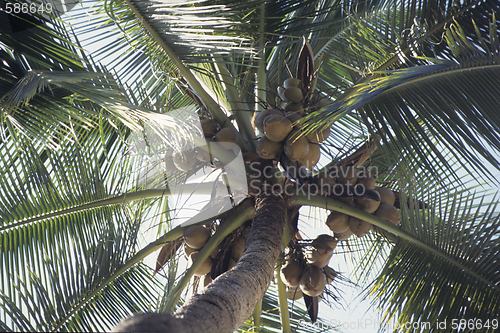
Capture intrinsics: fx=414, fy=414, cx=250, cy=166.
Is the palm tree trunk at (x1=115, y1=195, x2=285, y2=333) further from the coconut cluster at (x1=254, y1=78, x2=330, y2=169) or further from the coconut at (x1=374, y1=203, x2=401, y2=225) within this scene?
the coconut at (x1=374, y1=203, x2=401, y2=225)

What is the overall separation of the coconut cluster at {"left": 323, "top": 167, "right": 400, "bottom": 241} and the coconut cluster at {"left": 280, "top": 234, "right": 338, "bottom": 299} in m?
0.12

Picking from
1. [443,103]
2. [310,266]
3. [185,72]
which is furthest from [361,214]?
[185,72]

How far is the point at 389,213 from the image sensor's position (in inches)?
100

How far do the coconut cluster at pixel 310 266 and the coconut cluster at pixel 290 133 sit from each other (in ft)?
1.91

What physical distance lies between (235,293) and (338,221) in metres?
1.27

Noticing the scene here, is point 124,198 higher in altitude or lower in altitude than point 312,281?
higher

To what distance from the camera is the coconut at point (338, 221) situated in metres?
2.62

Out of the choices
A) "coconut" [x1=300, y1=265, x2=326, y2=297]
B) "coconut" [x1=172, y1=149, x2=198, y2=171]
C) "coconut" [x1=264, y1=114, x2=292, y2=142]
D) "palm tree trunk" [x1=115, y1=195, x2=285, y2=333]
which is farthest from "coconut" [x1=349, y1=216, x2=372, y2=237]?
"coconut" [x1=172, y1=149, x2=198, y2=171]

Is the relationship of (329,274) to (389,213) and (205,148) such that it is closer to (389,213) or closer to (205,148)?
(389,213)

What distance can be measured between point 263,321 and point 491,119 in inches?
101

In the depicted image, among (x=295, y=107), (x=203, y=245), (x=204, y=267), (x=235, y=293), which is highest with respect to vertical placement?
(x=295, y=107)

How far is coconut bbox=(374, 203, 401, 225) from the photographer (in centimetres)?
255

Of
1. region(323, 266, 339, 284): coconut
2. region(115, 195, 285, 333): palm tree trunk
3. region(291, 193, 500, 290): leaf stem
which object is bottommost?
region(115, 195, 285, 333): palm tree trunk

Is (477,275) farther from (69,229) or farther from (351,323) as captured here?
(69,229)
